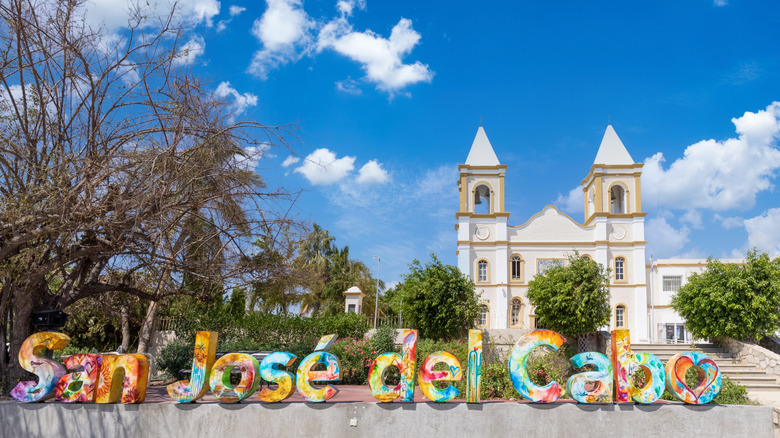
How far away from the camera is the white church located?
3106cm

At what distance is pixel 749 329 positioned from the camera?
1852 centimetres

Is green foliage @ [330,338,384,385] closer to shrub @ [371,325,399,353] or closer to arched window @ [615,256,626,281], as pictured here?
shrub @ [371,325,399,353]

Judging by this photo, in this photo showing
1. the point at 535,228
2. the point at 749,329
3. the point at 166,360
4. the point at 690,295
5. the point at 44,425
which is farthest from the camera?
the point at 535,228

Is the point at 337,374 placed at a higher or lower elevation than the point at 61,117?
lower

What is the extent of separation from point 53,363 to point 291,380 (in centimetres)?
394

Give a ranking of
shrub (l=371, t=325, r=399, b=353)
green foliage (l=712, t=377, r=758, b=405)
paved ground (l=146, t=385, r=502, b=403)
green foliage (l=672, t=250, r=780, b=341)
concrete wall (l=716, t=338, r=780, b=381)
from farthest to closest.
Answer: green foliage (l=672, t=250, r=780, b=341) < concrete wall (l=716, t=338, r=780, b=381) < shrub (l=371, t=325, r=399, b=353) < paved ground (l=146, t=385, r=502, b=403) < green foliage (l=712, t=377, r=758, b=405)

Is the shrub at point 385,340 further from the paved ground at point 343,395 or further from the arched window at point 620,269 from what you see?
the arched window at point 620,269

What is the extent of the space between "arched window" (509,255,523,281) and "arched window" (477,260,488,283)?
5.11 feet

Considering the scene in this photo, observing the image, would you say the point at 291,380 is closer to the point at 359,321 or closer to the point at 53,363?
the point at 53,363

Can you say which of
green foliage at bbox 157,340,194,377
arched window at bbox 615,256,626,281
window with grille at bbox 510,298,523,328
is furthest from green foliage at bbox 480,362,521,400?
arched window at bbox 615,256,626,281

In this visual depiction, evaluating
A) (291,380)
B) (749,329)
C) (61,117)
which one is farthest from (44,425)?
(749,329)

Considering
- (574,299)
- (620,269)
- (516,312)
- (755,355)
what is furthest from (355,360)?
(620,269)

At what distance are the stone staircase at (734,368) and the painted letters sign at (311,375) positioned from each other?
7.54 meters

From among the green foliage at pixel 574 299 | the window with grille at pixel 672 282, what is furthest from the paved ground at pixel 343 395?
the window with grille at pixel 672 282
